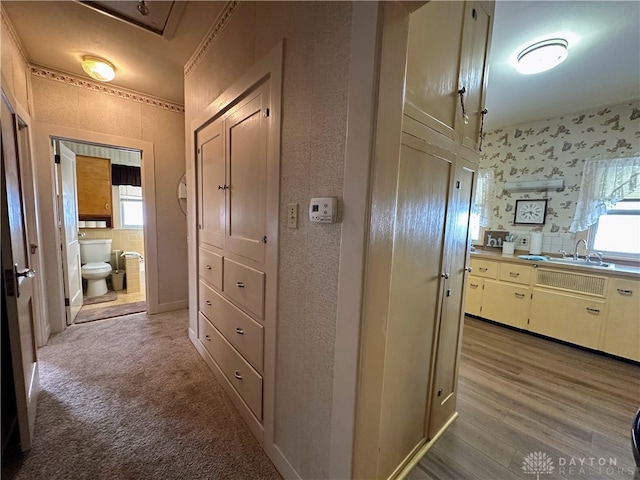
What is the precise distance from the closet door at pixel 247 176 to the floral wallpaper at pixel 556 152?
374 centimetres

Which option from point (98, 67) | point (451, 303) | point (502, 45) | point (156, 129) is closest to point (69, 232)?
point (156, 129)

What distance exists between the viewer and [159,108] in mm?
3014

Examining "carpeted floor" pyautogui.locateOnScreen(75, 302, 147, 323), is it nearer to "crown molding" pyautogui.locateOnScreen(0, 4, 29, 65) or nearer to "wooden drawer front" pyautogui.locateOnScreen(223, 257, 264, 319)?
"wooden drawer front" pyautogui.locateOnScreen(223, 257, 264, 319)

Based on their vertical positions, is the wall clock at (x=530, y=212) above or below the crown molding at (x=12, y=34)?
below

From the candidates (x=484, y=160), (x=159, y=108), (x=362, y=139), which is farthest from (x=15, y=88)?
(x=484, y=160)

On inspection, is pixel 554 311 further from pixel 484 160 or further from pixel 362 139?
pixel 362 139

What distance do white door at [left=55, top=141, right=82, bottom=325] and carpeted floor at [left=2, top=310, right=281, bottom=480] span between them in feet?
1.99

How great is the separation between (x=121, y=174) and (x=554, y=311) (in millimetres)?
A: 6482

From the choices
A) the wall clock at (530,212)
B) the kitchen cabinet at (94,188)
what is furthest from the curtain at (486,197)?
the kitchen cabinet at (94,188)

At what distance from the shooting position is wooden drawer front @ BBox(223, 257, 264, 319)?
54.6 inches

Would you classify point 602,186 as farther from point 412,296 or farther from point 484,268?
point 412,296

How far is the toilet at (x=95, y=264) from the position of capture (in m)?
3.65

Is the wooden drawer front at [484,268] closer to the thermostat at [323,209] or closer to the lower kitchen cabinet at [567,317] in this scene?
the lower kitchen cabinet at [567,317]

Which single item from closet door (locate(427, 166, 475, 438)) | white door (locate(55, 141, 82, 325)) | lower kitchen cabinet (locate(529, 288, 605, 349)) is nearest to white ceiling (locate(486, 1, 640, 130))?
closet door (locate(427, 166, 475, 438))
